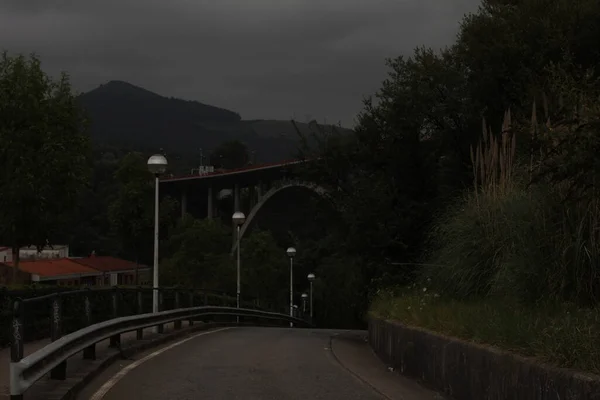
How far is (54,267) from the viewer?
251ft

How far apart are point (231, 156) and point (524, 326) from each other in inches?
6038

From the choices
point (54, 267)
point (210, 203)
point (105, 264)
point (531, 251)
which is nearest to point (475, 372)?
point (531, 251)

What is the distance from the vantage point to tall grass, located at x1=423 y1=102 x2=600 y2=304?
817 centimetres

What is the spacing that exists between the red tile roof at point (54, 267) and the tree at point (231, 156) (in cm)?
6903

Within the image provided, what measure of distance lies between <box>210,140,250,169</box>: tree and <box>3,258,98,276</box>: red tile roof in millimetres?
69028

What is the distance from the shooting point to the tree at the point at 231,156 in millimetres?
153875

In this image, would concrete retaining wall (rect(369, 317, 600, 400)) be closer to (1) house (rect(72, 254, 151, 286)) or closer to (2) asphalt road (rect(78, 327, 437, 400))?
(2) asphalt road (rect(78, 327, 437, 400))

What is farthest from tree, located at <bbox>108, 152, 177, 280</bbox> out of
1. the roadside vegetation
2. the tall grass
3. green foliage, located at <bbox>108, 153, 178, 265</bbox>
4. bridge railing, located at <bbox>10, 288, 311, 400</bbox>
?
the tall grass

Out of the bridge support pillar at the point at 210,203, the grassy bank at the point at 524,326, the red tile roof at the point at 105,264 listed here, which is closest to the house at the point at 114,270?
the red tile roof at the point at 105,264

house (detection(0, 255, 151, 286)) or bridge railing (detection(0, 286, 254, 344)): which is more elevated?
bridge railing (detection(0, 286, 254, 344))

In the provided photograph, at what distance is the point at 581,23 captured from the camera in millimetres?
22016

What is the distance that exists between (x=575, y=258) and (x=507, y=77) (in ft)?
49.6

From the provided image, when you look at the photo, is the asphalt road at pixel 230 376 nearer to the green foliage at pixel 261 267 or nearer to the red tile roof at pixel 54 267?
the green foliage at pixel 261 267

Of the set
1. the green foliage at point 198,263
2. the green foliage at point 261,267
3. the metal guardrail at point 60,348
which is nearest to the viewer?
the metal guardrail at point 60,348
